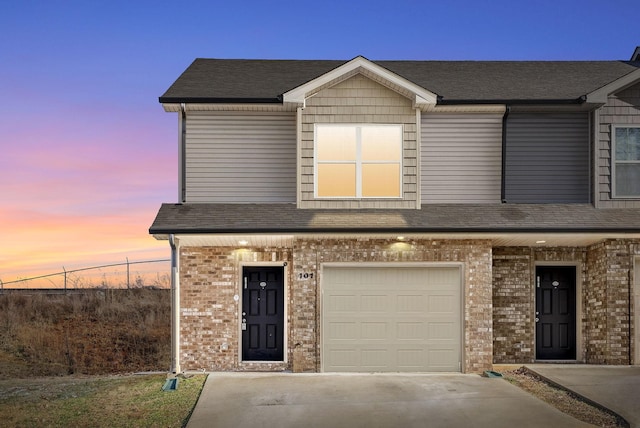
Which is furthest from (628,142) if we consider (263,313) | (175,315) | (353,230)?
(175,315)

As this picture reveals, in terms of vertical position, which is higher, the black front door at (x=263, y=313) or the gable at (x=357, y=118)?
the gable at (x=357, y=118)

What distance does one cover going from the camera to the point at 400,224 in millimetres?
13070

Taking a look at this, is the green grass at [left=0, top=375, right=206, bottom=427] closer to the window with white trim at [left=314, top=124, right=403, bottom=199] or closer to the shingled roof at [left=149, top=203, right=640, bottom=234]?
the shingled roof at [left=149, top=203, right=640, bottom=234]

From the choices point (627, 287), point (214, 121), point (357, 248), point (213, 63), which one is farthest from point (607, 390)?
point (213, 63)

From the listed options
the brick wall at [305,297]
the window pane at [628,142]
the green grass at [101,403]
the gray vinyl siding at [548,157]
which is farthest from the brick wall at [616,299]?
the green grass at [101,403]

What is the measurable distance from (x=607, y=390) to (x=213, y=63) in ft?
37.7

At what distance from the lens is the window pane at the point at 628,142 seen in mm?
14531

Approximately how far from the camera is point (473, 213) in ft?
45.5

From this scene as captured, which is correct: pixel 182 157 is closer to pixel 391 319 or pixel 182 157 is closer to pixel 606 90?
pixel 391 319

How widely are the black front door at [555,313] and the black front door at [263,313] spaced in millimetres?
5470

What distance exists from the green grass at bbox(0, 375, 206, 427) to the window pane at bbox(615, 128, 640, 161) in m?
9.49

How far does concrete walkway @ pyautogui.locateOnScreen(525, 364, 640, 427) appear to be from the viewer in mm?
10523

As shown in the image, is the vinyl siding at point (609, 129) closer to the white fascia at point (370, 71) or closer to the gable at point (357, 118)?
the white fascia at point (370, 71)

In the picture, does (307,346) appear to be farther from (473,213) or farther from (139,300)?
(139,300)
